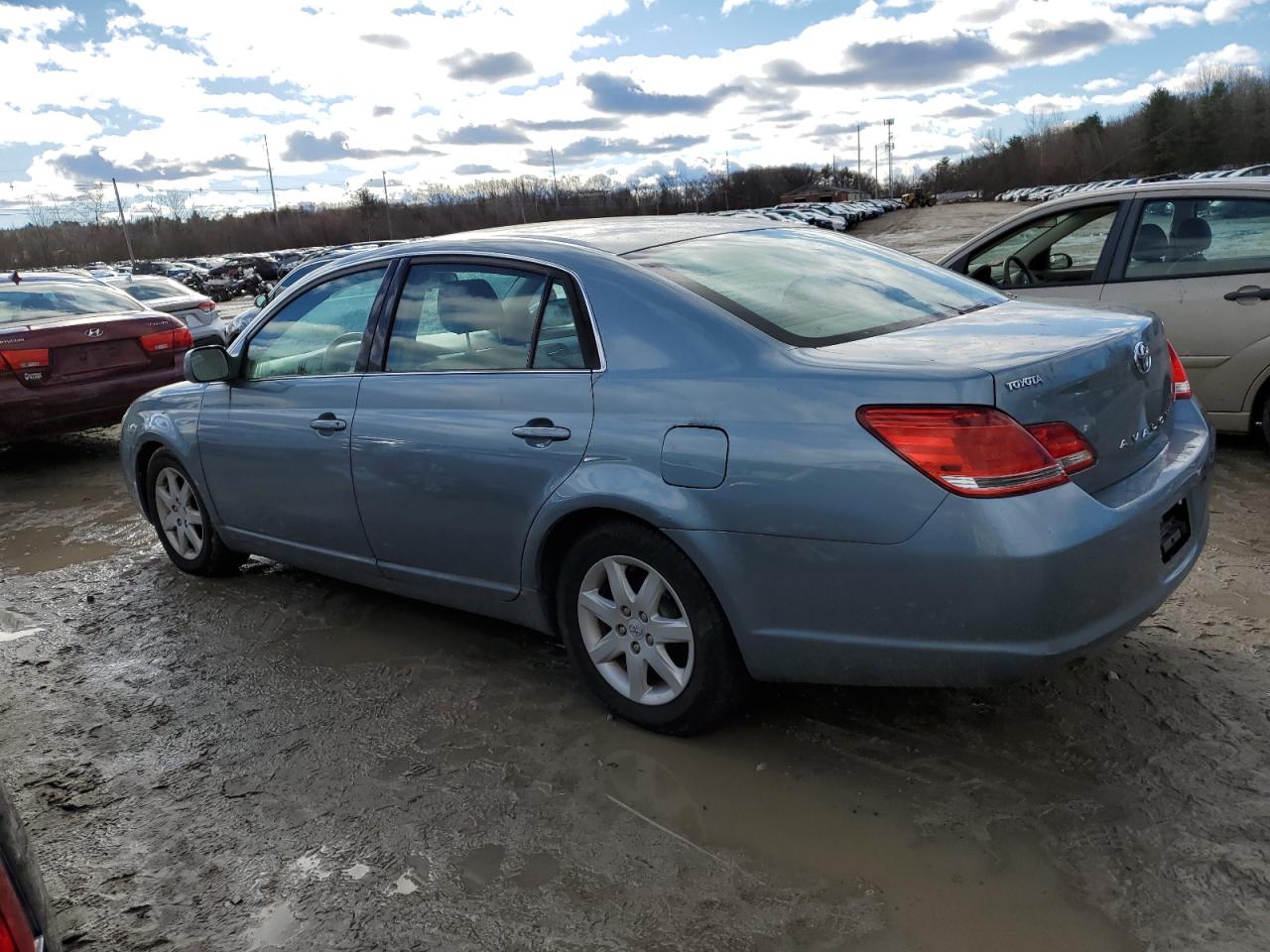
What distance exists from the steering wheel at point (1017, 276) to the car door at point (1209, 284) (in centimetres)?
50

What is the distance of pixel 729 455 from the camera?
9.17 ft

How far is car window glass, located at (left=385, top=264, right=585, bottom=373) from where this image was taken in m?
3.38

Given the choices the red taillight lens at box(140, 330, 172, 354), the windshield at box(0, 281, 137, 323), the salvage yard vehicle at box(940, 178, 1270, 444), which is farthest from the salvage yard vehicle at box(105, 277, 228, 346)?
the salvage yard vehicle at box(940, 178, 1270, 444)

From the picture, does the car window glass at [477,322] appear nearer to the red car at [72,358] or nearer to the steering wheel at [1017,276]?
the steering wheel at [1017,276]

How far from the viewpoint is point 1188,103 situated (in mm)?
95500

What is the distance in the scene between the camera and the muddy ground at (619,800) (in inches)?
95.5

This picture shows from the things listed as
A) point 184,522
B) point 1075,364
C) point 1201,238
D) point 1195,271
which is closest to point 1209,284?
point 1195,271

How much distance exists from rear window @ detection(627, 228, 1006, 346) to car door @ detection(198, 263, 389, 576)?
1.36m

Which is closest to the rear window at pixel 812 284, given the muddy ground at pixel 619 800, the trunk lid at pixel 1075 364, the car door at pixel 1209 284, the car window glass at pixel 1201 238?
the trunk lid at pixel 1075 364

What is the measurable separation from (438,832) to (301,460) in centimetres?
185

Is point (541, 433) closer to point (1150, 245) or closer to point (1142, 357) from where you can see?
point (1142, 357)

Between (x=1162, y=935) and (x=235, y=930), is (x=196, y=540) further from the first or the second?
(x=1162, y=935)

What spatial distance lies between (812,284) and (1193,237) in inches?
138

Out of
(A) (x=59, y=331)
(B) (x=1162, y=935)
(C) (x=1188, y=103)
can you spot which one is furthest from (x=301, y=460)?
(C) (x=1188, y=103)
